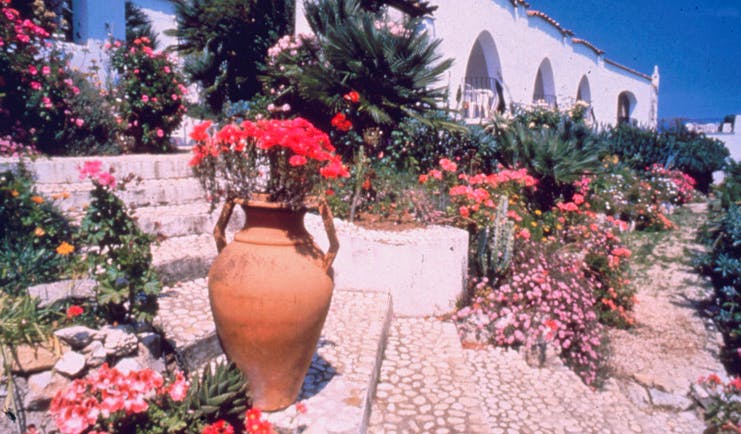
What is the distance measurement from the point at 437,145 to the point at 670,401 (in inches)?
159

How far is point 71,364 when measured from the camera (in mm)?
2186

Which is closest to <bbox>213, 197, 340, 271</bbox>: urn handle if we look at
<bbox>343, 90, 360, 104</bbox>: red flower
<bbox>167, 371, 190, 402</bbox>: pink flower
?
<bbox>167, 371, 190, 402</bbox>: pink flower

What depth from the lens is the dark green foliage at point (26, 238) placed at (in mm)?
2867

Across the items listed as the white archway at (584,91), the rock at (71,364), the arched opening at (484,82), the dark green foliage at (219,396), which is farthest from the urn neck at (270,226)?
the white archway at (584,91)

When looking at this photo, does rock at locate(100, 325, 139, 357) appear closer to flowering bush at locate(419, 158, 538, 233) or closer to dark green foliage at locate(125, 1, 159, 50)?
flowering bush at locate(419, 158, 538, 233)

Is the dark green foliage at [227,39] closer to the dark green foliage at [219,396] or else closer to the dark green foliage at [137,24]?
the dark green foliage at [137,24]

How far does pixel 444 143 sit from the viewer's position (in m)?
6.91

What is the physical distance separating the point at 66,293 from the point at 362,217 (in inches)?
112

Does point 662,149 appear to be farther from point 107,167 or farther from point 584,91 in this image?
point 107,167

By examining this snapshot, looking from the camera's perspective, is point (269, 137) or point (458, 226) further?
point (458, 226)

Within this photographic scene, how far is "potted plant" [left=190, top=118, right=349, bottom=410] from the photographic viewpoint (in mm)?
2141

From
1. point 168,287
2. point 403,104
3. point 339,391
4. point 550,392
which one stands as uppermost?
point 403,104

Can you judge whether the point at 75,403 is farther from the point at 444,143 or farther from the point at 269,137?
the point at 444,143

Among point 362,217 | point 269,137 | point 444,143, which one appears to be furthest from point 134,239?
point 444,143
